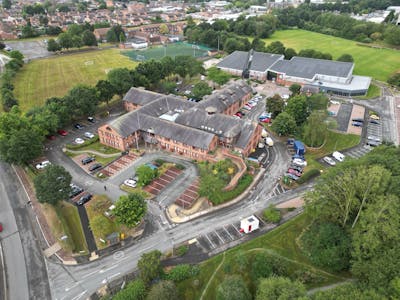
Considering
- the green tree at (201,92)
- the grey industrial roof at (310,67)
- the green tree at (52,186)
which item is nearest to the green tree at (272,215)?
the green tree at (52,186)

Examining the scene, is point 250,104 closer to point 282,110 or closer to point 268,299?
point 282,110

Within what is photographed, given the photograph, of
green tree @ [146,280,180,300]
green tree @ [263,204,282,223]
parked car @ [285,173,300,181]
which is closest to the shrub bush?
parked car @ [285,173,300,181]

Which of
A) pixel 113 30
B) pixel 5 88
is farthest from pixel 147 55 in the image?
pixel 5 88

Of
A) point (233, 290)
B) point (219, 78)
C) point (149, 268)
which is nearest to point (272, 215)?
point (233, 290)

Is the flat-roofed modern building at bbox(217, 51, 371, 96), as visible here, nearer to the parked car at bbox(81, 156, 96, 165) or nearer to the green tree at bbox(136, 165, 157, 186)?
the green tree at bbox(136, 165, 157, 186)

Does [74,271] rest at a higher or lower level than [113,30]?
lower

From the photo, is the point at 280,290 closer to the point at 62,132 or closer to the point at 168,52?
the point at 62,132

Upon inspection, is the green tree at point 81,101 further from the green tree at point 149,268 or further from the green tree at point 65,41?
the green tree at point 65,41
